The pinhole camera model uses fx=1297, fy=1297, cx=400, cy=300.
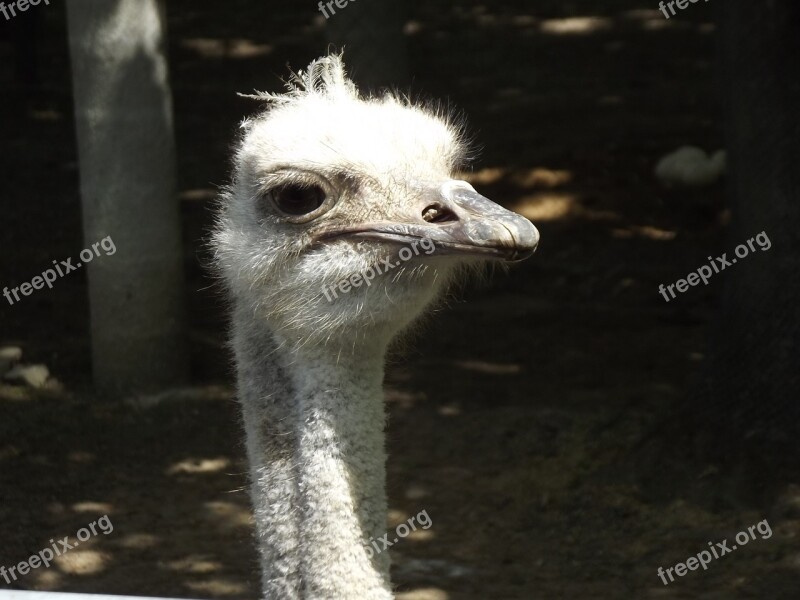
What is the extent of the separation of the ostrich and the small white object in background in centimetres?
797

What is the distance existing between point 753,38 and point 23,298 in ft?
17.8

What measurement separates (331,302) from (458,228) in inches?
13.7

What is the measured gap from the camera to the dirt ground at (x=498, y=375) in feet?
18.9

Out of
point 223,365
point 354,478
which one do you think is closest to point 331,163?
point 354,478

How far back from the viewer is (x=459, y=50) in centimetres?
1420
